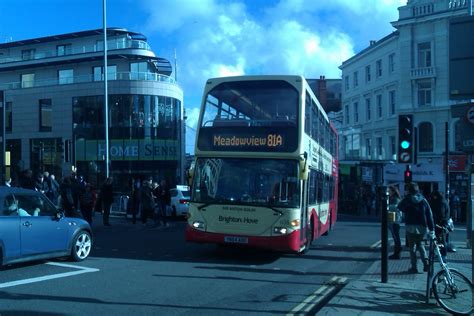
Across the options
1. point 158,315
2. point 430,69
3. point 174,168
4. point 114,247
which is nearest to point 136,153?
point 174,168

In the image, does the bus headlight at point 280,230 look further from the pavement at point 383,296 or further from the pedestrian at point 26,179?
the pedestrian at point 26,179

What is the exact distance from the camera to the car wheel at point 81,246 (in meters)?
11.1

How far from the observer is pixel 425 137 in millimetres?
39719

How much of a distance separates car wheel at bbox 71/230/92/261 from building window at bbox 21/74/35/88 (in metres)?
42.9

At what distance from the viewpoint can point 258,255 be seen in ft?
43.6

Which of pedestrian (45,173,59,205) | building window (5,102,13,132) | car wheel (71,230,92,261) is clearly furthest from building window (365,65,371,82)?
car wheel (71,230,92,261)

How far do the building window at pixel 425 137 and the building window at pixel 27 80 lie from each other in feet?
114

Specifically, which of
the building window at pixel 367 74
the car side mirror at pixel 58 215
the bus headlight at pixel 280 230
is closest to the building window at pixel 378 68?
the building window at pixel 367 74

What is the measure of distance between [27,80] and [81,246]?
47.6m

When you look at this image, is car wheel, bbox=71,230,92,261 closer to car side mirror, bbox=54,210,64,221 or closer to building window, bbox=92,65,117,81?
car side mirror, bbox=54,210,64,221

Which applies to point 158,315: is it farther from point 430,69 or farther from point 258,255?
point 430,69

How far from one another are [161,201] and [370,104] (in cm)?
2862

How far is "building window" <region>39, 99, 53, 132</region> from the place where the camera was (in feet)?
161

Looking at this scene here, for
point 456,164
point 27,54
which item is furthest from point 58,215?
point 27,54
